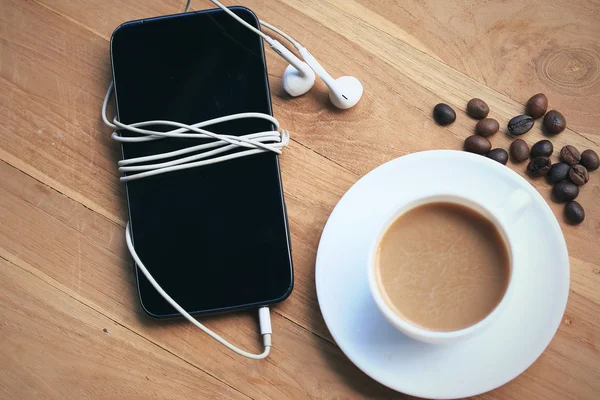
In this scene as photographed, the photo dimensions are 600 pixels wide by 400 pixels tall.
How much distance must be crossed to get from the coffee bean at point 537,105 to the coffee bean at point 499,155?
0.07 metres

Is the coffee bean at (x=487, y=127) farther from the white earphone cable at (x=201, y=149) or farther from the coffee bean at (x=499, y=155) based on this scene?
the white earphone cable at (x=201, y=149)

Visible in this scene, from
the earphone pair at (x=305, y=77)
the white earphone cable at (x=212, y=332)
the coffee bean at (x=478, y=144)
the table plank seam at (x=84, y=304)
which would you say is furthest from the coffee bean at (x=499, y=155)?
the table plank seam at (x=84, y=304)

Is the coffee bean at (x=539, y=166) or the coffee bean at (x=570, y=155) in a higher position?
the coffee bean at (x=570, y=155)

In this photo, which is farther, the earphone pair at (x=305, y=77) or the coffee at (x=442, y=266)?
the earphone pair at (x=305, y=77)

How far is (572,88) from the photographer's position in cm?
91

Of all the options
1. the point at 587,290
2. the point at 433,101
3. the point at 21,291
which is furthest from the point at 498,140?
the point at 21,291

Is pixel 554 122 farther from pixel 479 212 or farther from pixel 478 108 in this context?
pixel 479 212

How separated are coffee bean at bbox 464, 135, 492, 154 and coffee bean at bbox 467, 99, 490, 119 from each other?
0.11 ft

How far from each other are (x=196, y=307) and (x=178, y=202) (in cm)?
16

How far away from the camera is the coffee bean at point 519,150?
880 mm

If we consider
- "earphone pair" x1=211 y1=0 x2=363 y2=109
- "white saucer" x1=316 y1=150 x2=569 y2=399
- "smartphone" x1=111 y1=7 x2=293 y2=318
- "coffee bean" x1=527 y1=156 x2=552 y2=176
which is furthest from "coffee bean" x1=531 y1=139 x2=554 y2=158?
"smartphone" x1=111 y1=7 x2=293 y2=318

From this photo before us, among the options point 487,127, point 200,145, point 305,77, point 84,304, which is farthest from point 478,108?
point 84,304

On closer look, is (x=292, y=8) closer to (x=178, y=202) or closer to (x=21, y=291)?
(x=178, y=202)

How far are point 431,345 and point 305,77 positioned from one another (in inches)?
16.6
